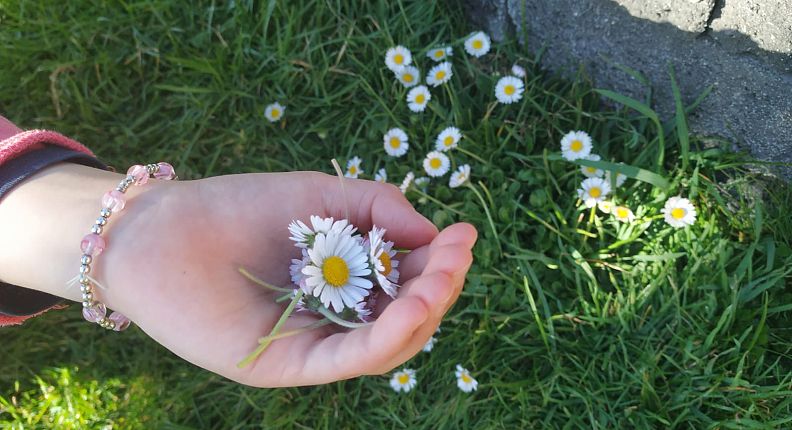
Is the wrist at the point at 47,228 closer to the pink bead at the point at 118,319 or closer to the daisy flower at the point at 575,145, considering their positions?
the pink bead at the point at 118,319

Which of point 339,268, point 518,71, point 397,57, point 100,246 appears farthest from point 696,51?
point 100,246

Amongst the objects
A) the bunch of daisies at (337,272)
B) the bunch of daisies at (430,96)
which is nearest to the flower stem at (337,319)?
the bunch of daisies at (337,272)

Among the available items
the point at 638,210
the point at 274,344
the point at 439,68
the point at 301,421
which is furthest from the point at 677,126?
the point at 301,421

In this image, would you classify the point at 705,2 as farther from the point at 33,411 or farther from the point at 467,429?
the point at 33,411

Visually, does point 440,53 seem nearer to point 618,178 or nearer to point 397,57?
point 397,57

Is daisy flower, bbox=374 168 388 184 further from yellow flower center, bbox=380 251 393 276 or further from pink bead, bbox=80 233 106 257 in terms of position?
pink bead, bbox=80 233 106 257
